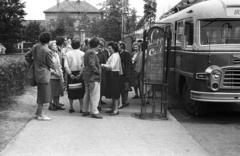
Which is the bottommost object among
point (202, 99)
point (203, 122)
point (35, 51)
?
point (203, 122)

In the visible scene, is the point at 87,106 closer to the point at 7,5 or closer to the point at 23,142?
the point at 23,142

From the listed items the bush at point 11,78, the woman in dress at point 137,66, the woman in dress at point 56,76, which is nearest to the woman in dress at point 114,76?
the woman in dress at point 56,76

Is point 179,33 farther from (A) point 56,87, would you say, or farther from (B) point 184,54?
(A) point 56,87

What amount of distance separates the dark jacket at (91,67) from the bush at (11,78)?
6.89 ft

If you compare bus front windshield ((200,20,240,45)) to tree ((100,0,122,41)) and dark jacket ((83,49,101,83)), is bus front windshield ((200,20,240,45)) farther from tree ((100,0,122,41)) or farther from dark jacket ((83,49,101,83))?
tree ((100,0,122,41))

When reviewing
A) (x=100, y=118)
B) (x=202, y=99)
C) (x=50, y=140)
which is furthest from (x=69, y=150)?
(x=202, y=99)

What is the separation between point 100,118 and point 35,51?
2.03 meters

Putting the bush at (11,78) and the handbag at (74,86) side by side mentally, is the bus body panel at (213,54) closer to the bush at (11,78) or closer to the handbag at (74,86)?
the handbag at (74,86)

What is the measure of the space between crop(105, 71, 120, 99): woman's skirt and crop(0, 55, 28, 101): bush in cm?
252

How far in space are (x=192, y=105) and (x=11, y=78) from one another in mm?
4789

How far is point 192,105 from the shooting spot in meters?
8.34

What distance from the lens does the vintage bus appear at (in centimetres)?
738

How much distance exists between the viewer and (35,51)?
723cm

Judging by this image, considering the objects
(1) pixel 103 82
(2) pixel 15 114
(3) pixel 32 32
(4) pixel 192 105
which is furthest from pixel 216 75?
(3) pixel 32 32
